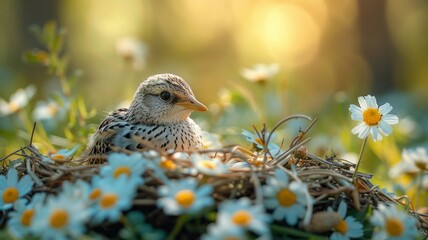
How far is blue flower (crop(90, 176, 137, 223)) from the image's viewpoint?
2.00 m

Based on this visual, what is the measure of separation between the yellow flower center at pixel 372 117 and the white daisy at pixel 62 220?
114 cm

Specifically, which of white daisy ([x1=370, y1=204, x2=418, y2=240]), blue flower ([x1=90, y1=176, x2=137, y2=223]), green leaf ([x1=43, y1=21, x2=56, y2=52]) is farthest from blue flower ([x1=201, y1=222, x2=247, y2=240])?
green leaf ([x1=43, y1=21, x2=56, y2=52])

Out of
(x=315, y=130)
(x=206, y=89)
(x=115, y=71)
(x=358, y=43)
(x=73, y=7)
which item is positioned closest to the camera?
(x=315, y=130)

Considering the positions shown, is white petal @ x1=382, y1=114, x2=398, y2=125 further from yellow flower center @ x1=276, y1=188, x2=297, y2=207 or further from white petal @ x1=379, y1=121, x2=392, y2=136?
yellow flower center @ x1=276, y1=188, x2=297, y2=207

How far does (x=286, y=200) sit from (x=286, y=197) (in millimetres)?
11

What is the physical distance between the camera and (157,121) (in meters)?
3.53

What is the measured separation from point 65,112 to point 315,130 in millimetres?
2371

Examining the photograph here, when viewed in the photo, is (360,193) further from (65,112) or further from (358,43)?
(358,43)

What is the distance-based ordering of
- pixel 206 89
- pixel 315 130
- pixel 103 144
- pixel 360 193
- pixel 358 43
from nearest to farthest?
pixel 360 193, pixel 103 144, pixel 315 130, pixel 358 43, pixel 206 89

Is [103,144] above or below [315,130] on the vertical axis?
below

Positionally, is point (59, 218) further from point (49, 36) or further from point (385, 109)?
point (49, 36)

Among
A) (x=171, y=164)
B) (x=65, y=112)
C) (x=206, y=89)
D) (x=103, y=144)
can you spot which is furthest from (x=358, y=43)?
(x=171, y=164)

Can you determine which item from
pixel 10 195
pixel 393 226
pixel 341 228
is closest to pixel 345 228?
pixel 341 228

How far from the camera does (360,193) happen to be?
261 cm
